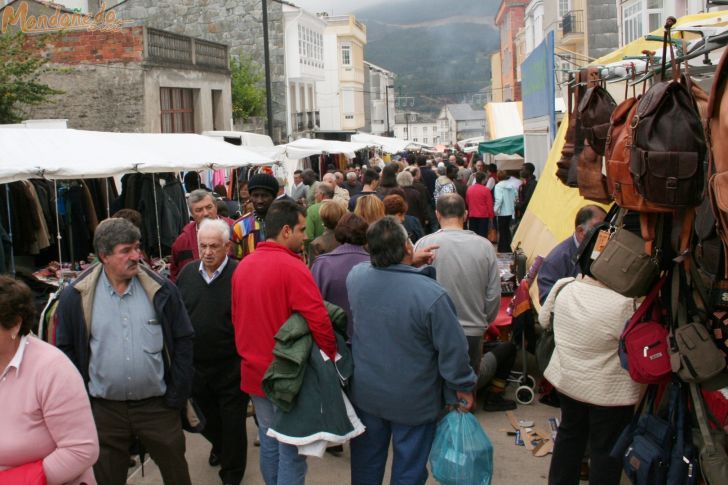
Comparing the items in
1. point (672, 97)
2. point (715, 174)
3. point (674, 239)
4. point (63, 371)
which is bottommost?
point (63, 371)

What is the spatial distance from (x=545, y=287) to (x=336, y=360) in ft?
6.75

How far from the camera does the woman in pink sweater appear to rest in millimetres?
3115

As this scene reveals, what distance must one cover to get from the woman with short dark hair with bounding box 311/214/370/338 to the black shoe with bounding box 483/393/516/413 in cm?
233

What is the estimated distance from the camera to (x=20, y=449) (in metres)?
3.13

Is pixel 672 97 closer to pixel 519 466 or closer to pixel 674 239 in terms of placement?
pixel 674 239

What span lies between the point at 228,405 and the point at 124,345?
1370mm

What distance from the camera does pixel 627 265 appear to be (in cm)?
342

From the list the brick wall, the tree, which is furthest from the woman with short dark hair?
the brick wall

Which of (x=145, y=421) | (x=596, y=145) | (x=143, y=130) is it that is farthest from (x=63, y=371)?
(x=143, y=130)

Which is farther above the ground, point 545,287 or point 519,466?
point 545,287

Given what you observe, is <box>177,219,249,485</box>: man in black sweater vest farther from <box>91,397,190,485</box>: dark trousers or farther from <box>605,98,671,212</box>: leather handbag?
<box>605,98,671,212</box>: leather handbag

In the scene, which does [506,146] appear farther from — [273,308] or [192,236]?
[273,308]

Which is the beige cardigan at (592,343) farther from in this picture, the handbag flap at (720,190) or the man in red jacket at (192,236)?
the man in red jacket at (192,236)

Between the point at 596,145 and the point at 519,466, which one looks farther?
the point at 519,466
